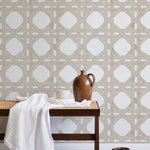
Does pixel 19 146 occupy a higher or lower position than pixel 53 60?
lower

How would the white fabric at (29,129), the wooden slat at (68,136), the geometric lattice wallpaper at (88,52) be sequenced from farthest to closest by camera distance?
the geometric lattice wallpaper at (88,52) < the wooden slat at (68,136) < the white fabric at (29,129)

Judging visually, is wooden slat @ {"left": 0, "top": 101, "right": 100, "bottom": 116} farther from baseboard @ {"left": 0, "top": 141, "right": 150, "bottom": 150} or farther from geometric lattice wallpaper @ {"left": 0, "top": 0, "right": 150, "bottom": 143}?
baseboard @ {"left": 0, "top": 141, "right": 150, "bottom": 150}

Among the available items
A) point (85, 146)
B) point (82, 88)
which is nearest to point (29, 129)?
point (82, 88)

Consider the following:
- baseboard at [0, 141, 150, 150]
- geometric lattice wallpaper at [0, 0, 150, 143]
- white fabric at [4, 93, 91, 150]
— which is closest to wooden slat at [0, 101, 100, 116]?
white fabric at [4, 93, 91, 150]

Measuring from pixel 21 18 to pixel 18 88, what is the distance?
689 millimetres

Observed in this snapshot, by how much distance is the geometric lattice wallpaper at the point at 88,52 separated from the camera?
8.63 feet

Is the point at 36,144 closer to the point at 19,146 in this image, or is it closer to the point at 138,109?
the point at 19,146

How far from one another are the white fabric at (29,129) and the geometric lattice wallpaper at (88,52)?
607 mm

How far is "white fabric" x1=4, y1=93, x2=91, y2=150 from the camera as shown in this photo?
6.70 feet

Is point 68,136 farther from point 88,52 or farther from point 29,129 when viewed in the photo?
point 88,52

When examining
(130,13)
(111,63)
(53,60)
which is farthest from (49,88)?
(130,13)

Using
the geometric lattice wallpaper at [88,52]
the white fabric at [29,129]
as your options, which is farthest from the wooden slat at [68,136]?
the geometric lattice wallpaper at [88,52]

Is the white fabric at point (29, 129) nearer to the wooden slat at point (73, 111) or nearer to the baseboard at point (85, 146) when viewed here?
the wooden slat at point (73, 111)

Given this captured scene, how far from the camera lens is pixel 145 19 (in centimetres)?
262
